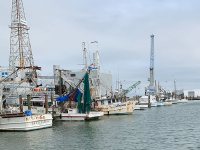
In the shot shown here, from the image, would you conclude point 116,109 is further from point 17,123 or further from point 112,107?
point 17,123

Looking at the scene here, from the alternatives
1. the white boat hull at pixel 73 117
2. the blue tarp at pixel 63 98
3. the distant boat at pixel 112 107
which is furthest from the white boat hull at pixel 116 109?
the white boat hull at pixel 73 117

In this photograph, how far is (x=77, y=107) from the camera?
87.5m

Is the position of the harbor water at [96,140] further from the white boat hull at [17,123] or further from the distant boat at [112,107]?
the distant boat at [112,107]

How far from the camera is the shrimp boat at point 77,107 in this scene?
3285 inches

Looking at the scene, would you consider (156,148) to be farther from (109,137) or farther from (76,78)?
(76,78)

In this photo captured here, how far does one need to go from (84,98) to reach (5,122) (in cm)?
2570

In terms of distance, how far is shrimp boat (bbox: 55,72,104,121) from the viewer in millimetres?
83438

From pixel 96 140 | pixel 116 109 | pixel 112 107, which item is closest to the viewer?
pixel 96 140

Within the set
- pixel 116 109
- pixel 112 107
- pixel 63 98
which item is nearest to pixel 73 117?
pixel 63 98

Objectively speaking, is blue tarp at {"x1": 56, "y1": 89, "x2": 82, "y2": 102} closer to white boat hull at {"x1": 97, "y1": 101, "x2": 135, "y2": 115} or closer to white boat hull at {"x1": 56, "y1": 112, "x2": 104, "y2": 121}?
white boat hull at {"x1": 56, "y1": 112, "x2": 104, "y2": 121}

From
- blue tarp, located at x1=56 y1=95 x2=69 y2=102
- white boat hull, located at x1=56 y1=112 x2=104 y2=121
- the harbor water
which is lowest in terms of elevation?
the harbor water

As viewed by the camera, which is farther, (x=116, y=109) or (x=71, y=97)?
(x=116, y=109)

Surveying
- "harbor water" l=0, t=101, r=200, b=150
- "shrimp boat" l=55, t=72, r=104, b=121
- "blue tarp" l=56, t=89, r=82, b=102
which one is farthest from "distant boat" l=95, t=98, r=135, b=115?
"harbor water" l=0, t=101, r=200, b=150

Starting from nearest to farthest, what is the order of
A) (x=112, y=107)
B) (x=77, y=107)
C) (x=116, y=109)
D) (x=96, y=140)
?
(x=96, y=140) → (x=77, y=107) → (x=112, y=107) → (x=116, y=109)
